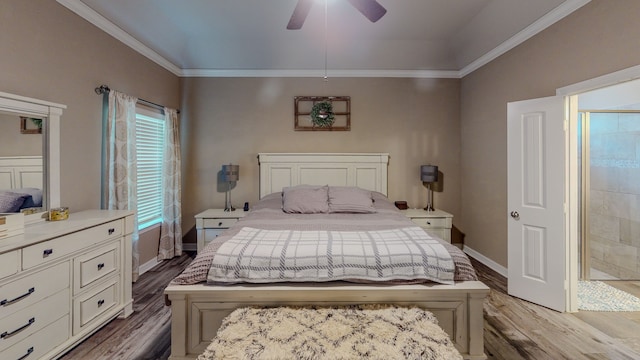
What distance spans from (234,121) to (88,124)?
199cm

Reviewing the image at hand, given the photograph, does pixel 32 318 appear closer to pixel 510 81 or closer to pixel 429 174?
pixel 429 174

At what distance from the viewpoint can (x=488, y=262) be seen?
391 centimetres

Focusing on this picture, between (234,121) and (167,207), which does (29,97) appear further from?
(234,121)

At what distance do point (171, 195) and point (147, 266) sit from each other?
3.22 feet

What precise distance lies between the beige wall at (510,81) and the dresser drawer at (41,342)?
14.1 ft

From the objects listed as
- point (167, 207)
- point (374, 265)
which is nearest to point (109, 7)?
point (167, 207)

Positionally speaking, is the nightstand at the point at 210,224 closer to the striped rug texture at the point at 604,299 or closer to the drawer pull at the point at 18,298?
the drawer pull at the point at 18,298

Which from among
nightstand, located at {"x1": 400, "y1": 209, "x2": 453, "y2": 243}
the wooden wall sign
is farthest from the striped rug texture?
the wooden wall sign

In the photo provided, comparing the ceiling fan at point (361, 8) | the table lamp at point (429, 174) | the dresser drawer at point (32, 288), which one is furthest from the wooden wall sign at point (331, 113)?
the dresser drawer at point (32, 288)

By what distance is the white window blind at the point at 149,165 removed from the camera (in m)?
3.71

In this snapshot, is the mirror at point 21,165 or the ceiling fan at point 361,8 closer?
the mirror at point 21,165

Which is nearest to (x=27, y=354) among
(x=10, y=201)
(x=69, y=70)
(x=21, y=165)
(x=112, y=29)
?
(x=10, y=201)

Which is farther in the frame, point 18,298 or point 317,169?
point 317,169

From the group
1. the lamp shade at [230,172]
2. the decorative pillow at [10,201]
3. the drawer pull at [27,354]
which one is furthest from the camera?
the lamp shade at [230,172]
